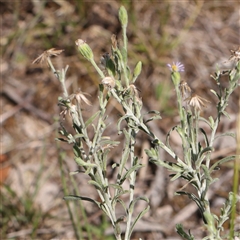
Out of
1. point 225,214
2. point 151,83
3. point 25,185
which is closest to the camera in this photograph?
point 225,214

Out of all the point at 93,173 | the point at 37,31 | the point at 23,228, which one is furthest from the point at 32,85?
the point at 93,173

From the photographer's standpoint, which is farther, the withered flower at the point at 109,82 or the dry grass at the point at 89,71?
the dry grass at the point at 89,71

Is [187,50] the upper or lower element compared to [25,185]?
upper

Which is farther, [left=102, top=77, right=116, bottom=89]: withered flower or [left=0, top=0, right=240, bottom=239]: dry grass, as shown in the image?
[left=0, top=0, right=240, bottom=239]: dry grass

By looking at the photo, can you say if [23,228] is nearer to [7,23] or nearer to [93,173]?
[93,173]

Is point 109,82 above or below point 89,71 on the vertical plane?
below

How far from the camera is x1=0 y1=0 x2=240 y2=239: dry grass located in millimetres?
2936

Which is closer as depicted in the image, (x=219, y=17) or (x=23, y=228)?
(x=23, y=228)

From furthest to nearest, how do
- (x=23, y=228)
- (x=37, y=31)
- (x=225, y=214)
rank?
(x=37, y=31), (x=23, y=228), (x=225, y=214)

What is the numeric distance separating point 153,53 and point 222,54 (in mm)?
523

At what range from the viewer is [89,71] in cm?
338

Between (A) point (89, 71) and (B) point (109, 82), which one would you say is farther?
(A) point (89, 71)

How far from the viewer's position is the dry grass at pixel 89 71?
9.63ft

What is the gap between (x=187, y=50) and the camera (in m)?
3.55
